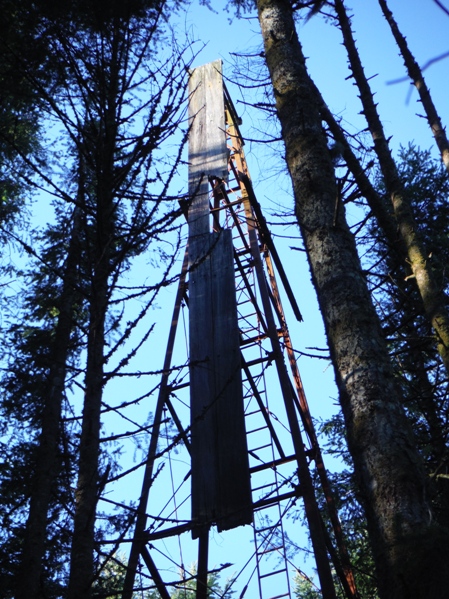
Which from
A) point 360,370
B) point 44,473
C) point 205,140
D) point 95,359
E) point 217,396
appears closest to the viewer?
point 360,370

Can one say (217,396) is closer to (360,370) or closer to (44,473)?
(360,370)

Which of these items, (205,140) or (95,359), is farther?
(205,140)

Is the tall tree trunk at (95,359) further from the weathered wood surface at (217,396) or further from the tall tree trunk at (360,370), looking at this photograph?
→ the tall tree trunk at (360,370)

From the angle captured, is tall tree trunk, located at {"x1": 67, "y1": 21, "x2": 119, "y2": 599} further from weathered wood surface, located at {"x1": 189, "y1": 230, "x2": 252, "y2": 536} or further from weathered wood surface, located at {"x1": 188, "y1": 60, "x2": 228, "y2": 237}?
weathered wood surface, located at {"x1": 188, "y1": 60, "x2": 228, "y2": 237}

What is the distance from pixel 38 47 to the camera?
5.89m

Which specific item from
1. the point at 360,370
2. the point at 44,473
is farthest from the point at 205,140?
the point at 360,370

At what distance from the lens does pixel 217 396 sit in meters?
5.23

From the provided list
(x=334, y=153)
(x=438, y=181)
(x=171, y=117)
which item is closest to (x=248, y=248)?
(x=334, y=153)

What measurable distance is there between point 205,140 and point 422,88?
3.98 metres

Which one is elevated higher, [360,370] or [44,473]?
[44,473]

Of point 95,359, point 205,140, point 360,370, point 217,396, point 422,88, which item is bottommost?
point 360,370

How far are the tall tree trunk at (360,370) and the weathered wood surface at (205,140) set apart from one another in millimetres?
3212

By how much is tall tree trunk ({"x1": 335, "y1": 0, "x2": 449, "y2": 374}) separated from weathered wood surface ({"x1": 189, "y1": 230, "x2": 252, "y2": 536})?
217 centimetres

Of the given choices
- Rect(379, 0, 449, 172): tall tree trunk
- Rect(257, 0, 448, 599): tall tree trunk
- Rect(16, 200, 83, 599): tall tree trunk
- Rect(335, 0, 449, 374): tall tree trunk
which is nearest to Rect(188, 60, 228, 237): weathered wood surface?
Rect(16, 200, 83, 599): tall tree trunk
